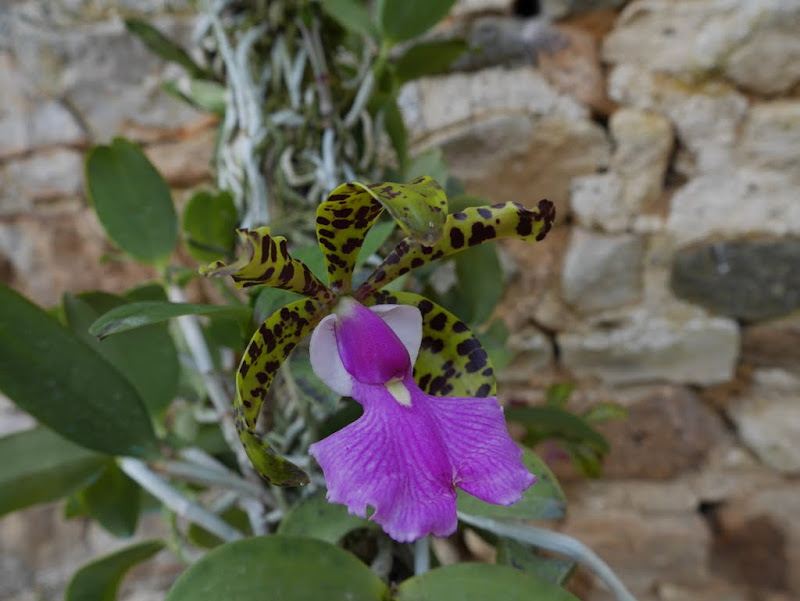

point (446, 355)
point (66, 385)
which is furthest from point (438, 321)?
point (66, 385)

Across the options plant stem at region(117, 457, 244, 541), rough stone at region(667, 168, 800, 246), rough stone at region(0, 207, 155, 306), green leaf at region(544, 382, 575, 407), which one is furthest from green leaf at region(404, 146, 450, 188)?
rough stone at region(0, 207, 155, 306)

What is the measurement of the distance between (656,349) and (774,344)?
0.66ft

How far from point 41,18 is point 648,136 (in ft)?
3.64

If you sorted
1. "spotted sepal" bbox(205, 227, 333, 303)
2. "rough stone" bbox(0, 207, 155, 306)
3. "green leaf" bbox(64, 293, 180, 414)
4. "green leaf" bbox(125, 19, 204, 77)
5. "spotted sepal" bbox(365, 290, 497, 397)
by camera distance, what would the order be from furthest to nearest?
"rough stone" bbox(0, 207, 155, 306), "green leaf" bbox(125, 19, 204, 77), "green leaf" bbox(64, 293, 180, 414), "spotted sepal" bbox(365, 290, 497, 397), "spotted sepal" bbox(205, 227, 333, 303)

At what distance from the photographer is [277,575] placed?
32cm

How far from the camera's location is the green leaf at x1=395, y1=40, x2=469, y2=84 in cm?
68

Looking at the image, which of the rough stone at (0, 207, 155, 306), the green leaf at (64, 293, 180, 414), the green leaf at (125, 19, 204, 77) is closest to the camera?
the green leaf at (64, 293, 180, 414)

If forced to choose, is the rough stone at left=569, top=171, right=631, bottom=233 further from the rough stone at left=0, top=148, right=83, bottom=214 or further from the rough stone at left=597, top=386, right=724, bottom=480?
the rough stone at left=0, top=148, right=83, bottom=214

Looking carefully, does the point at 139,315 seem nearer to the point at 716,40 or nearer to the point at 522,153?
the point at 522,153

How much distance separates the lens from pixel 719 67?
93 centimetres

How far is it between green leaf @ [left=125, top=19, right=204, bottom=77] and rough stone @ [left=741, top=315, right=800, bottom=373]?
3.23 feet

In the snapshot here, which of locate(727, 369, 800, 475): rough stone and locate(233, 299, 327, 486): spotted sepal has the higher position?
locate(233, 299, 327, 486): spotted sepal

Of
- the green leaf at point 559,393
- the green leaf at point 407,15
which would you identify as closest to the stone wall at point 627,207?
the green leaf at point 559,393

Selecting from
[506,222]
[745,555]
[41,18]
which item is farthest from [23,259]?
[745,555]
